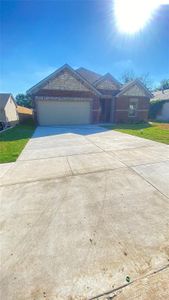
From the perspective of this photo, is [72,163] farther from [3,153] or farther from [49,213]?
[3,153]

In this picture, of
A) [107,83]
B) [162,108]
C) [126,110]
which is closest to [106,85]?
[107,83]

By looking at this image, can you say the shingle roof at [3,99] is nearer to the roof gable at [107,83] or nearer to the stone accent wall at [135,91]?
the roof gable at [107,83]

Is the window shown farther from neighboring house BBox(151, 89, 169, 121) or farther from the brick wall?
neighboring house BBox(151, 89, 169, 121)

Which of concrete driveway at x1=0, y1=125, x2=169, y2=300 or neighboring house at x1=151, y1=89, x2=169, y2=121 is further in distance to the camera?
neighboring house at x1=151, y1=89, x2=169, y2=121

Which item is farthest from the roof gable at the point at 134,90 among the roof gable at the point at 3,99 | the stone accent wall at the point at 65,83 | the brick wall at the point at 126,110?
the roof gable at the point at 3,99

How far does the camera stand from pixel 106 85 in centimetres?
1995

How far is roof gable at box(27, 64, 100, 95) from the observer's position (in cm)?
1620

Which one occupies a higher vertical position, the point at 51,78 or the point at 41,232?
the point at 51,78

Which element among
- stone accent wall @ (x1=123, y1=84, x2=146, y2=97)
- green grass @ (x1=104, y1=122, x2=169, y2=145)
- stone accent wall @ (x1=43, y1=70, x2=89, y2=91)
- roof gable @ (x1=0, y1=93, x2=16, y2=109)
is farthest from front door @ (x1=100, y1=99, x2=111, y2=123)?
roof gable @ (x1=0, y1=93, x2=16, y2=109)

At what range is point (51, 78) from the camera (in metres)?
16.4

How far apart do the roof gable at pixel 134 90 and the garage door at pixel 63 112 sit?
4568 mm

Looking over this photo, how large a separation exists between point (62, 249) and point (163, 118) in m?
27.7

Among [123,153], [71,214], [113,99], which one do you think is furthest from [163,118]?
[71,214]

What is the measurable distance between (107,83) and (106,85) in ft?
1.08
